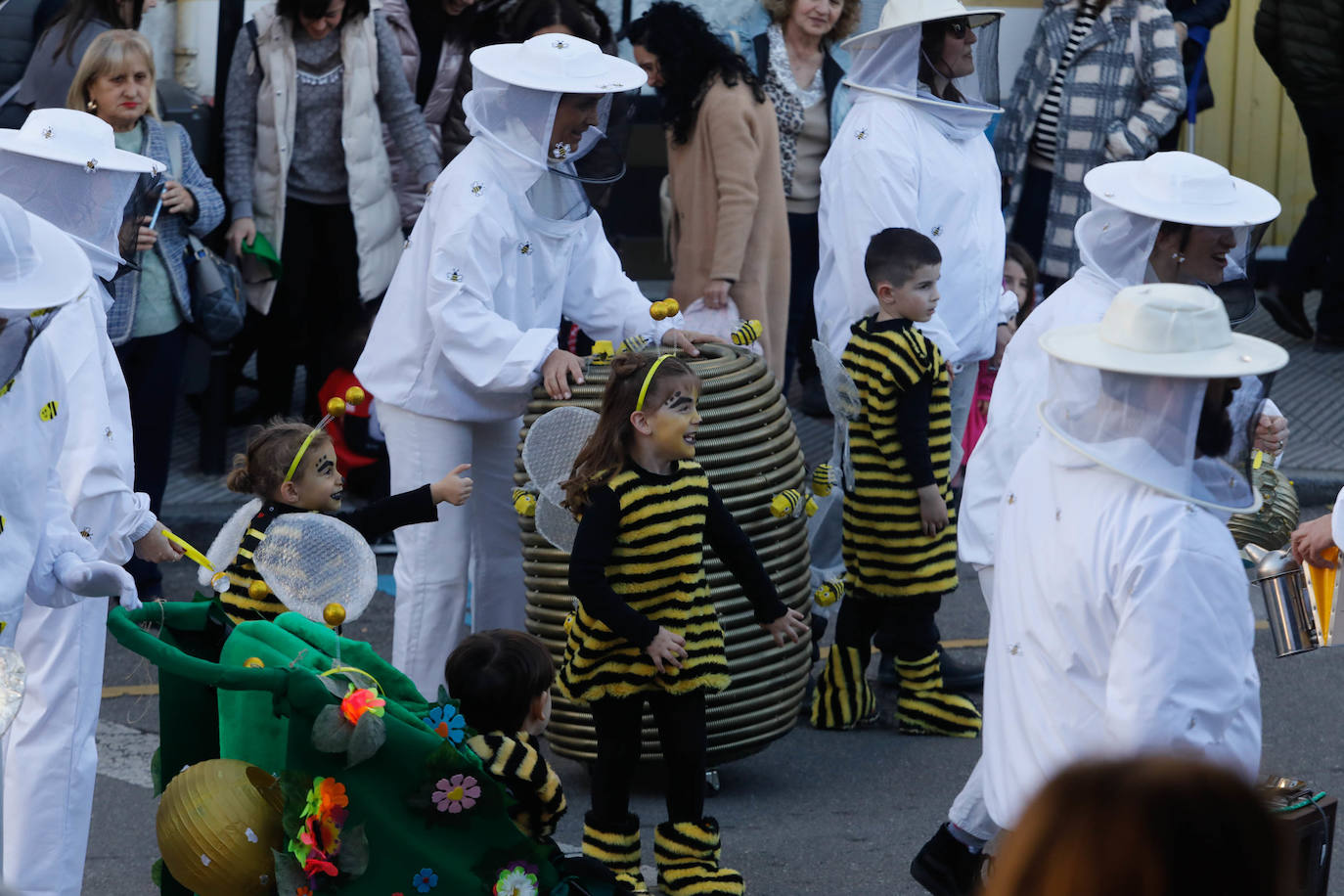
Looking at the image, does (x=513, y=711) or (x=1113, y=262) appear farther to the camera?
(x=1113, y=262)

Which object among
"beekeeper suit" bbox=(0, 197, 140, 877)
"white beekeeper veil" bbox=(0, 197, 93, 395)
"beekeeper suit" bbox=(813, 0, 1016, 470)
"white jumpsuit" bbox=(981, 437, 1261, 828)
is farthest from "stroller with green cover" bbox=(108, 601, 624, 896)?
"beekeeper suit" bbox=(813, 0, 1016, 470)

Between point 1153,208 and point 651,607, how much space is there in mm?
1398

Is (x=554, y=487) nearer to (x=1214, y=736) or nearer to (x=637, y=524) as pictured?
(x=637, y=524)

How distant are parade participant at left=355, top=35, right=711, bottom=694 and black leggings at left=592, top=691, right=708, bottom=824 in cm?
91

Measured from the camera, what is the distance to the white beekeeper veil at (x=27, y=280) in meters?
3.10

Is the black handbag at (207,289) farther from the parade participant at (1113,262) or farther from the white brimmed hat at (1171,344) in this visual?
the white brimmed hat at (1171,344)

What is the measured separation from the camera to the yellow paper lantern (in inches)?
132

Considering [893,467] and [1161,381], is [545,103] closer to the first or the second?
[893,467]

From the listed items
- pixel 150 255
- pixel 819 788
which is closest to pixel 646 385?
pixel 819 788

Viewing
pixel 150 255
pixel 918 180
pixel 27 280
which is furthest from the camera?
pixel 150 255

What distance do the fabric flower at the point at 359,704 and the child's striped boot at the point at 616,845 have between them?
0.97m

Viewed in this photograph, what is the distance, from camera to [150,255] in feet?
20.8

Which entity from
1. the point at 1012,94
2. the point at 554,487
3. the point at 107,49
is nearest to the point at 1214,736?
the point at 554,487

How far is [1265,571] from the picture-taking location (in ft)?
12.7
